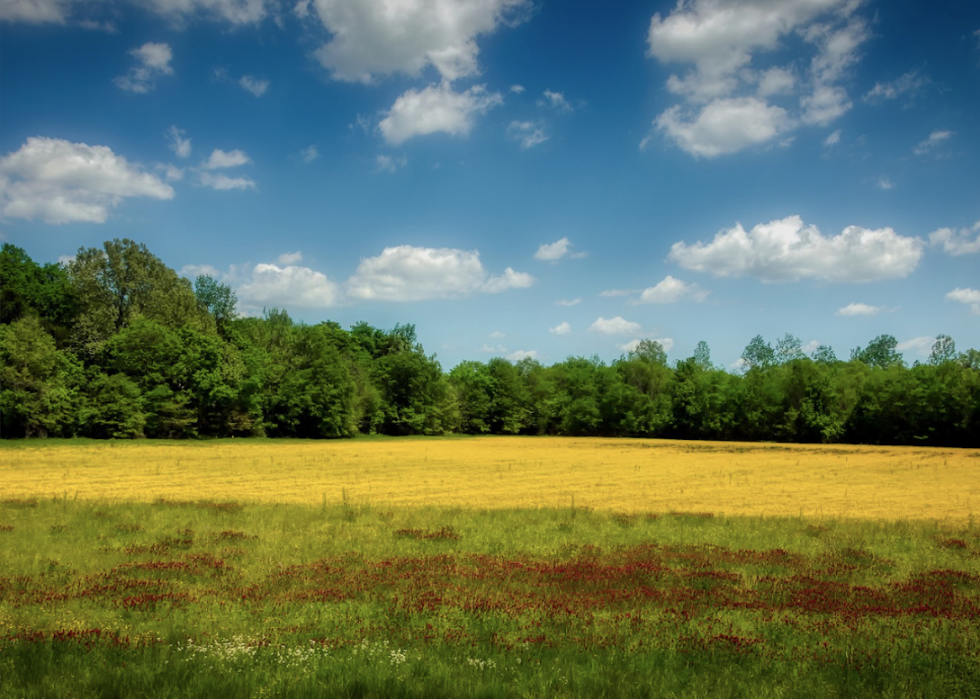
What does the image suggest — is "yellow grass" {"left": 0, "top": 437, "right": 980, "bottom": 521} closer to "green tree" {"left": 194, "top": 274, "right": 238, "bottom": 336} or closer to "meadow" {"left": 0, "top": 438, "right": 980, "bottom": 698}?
"meadow" {"left": 0, "top": 438, "right": 980, "bottom": 698}

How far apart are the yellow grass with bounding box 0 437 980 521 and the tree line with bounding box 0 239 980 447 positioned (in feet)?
47.3

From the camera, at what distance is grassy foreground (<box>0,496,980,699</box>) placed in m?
7.59

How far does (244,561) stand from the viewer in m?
15.2

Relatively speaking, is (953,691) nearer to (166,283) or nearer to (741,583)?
(741,583)

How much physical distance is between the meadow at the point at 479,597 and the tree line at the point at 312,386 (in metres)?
49.6

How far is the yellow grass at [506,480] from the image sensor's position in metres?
29.0

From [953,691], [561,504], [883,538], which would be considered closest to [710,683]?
[953,691]

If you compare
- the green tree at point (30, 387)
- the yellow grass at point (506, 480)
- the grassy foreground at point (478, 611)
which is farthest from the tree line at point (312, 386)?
the grassy foreground at point (478, 611)

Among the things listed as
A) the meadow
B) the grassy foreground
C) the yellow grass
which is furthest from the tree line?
the grassy foreground

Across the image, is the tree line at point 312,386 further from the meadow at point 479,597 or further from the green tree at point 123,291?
the meadow at point 479,597

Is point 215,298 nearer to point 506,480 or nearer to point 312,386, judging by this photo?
point 312,386

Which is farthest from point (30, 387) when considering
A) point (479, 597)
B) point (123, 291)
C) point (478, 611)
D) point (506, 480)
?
point (478, 611)

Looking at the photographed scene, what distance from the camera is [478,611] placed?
35.9 ft

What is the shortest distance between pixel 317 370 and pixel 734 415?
7408 centimetres
